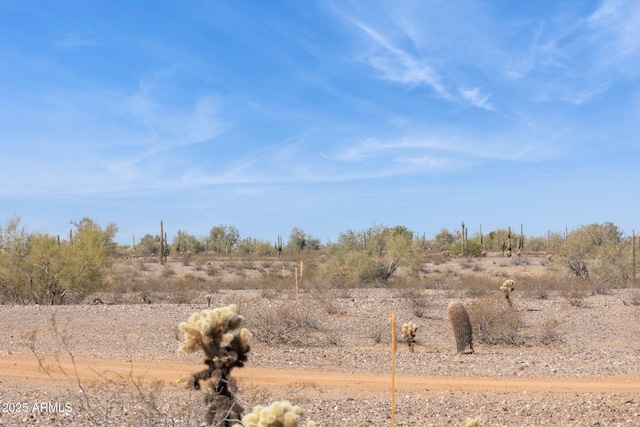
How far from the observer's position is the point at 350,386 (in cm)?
1076

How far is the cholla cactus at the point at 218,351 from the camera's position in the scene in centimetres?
460

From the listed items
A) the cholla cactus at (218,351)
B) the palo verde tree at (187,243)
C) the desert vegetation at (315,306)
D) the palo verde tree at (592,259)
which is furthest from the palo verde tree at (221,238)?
the cholla cactus at (218,351)

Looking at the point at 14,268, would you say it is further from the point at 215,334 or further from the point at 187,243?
the point at 187,243

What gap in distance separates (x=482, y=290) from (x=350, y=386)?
16003mm

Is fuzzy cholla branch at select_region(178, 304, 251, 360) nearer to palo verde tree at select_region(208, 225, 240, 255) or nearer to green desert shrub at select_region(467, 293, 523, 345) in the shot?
green desert shrub at select_region(467, 293, 523, 345)

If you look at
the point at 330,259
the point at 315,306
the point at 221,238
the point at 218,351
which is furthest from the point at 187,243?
the point at 218,351

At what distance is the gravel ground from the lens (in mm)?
8547

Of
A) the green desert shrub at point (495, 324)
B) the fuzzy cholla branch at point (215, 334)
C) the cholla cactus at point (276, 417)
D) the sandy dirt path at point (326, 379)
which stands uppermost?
the fuzzy cholla branch at point (215, 334)

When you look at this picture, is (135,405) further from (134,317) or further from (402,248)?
(402,248)

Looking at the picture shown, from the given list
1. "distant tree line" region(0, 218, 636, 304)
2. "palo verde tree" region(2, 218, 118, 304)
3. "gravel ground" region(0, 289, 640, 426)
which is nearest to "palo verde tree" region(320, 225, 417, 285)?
"distant tree line" region(0, 218, 636, 304)

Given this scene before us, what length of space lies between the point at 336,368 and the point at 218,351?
8316mm

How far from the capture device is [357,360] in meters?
13.4

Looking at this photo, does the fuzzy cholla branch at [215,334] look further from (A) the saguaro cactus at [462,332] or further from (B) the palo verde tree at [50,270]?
(B) the palo verde tree at [50,270]

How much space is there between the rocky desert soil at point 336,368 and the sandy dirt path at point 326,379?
34 millimetres
